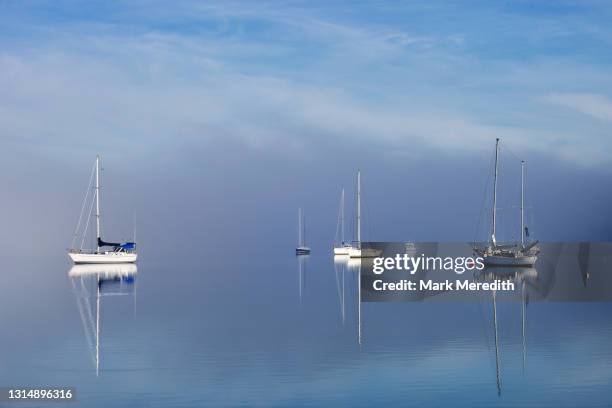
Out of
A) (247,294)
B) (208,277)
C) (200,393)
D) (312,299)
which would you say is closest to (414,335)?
(200,393)

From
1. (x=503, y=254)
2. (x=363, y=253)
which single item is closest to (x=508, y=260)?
(x=503, y=254)

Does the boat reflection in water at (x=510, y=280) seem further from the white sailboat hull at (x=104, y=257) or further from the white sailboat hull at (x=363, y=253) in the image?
the white sailboat hull at (x=104, y=257)

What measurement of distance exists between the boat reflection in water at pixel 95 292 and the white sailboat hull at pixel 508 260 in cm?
4372

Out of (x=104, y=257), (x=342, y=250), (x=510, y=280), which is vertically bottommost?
(x=510, y=280)

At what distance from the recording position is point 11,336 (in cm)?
4678

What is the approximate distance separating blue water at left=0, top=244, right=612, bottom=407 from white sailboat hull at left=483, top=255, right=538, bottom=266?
44375 millimetres

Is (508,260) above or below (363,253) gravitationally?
below

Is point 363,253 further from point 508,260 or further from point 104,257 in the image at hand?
point 508,260

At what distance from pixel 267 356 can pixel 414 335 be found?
1027 centimetres

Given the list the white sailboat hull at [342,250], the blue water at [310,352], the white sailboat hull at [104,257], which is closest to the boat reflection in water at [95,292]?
the blue water at [310,352]

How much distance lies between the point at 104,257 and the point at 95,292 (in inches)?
2198

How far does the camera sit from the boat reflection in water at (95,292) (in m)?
44.8

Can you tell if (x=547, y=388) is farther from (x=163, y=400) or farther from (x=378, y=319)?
(x=378, y=319)

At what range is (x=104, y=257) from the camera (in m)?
133
